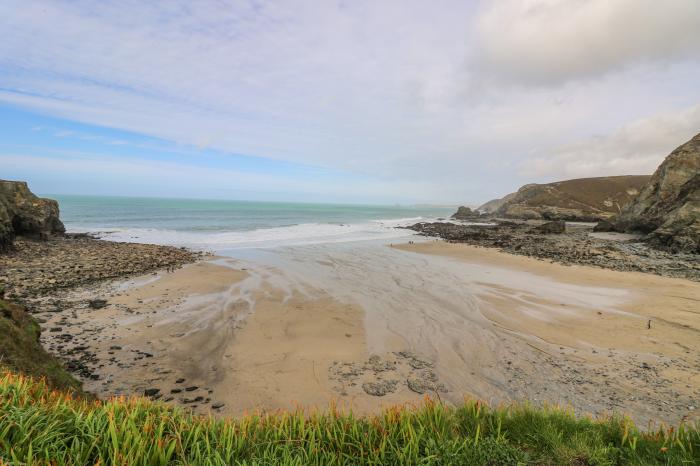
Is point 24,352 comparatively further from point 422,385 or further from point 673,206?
point 673,206

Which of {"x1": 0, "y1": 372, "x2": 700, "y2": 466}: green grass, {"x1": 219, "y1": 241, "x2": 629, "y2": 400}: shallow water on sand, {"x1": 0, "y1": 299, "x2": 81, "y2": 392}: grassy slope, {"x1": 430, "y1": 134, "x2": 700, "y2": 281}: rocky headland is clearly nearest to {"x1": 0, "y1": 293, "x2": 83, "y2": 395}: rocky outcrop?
{"x1": 0, "y1": 299, "x2": 81, "y2": 392}: grassy slope

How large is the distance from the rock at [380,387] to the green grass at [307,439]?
9.64 ft

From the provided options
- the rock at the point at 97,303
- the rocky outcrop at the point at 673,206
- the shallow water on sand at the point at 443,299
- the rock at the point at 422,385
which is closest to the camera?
the rock at the point at 422,385

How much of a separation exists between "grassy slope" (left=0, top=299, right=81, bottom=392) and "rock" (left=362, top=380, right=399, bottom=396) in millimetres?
4950

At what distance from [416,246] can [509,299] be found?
16568mm

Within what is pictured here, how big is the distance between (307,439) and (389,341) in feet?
19.9

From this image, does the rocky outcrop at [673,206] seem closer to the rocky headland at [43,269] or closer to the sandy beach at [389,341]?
the sandy beach at [389,341]

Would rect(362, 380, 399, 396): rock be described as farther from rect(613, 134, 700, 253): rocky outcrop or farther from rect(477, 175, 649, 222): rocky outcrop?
rect(477, 175, 649, 222): rocky outcrop

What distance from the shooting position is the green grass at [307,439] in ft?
8.72

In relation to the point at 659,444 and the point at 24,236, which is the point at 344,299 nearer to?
the point at 659,444

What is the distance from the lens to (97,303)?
446 inches

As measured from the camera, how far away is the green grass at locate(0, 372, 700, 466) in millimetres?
2658

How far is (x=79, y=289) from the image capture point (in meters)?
13.1

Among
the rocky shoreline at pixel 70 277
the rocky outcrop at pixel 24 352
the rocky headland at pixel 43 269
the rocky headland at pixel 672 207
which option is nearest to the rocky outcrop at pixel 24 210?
the rocky headland at pixel 43 269
